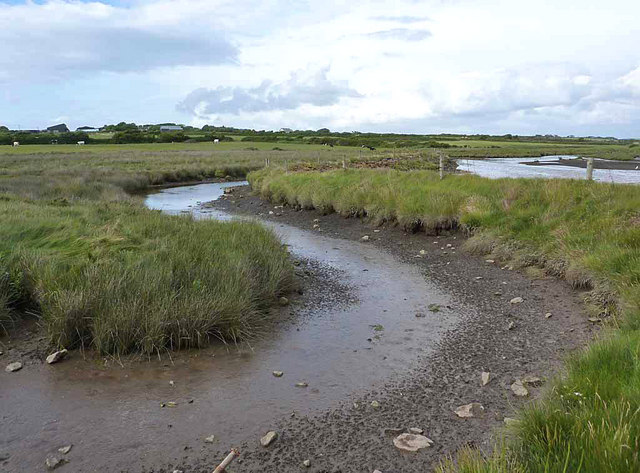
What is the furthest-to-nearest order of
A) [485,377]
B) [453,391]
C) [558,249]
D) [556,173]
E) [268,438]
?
[556,173] < [558,249] < [485,377] < [453,391] < [268,438]

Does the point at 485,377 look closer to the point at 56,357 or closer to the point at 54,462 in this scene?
the point at 54,462

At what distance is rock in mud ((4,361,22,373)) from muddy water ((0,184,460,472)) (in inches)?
3.1

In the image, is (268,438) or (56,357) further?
(56,357)

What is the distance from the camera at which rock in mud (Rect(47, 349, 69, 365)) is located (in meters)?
6.69

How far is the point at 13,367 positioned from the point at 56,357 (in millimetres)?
522

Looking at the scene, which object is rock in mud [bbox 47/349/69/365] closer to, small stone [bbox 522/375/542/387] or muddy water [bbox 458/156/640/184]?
small stone [bbox 522/375/542/387]

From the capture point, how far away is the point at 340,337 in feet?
26.1

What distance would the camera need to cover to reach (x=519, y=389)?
19.2 ft

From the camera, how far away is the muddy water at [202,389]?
195 inches

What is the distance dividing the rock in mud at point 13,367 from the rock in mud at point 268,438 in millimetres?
3761

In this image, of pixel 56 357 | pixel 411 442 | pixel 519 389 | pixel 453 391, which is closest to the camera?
pixel 411 442

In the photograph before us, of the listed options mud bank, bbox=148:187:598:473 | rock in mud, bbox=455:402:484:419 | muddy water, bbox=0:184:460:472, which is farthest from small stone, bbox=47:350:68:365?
rock in mud, bbox=455:402:484:419

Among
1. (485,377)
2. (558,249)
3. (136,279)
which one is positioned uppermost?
(136,279)

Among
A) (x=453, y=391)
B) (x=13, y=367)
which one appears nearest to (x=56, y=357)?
(x=13, y=367)
